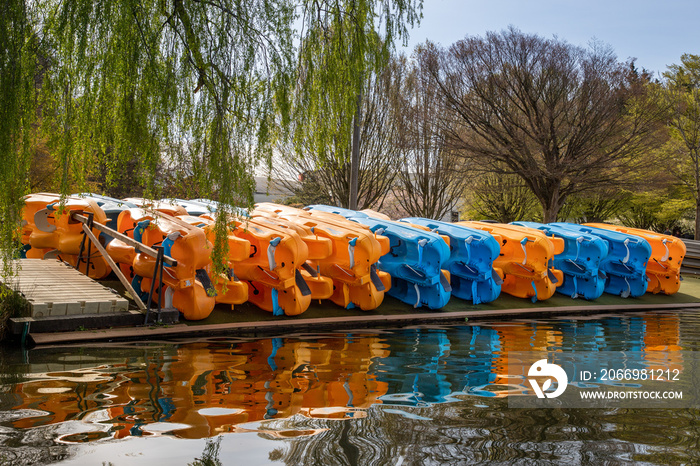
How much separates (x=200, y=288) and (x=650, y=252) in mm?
11774

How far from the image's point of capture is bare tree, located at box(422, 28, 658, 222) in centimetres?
2184

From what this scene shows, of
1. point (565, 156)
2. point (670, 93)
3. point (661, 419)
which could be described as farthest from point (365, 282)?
point (670, 93)

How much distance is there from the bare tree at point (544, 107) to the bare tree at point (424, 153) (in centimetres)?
55

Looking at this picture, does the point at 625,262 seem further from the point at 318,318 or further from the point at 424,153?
the point at 424,153

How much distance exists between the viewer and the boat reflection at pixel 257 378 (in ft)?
15.5

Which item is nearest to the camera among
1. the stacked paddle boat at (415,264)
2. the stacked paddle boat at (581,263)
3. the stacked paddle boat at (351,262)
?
the stacked paddle boat at (351,262)

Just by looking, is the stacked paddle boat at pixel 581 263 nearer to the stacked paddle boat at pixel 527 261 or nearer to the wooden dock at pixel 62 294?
the stacked paddle boat at pixel 527 261

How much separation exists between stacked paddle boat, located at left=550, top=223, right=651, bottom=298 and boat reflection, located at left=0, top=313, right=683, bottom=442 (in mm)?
6391

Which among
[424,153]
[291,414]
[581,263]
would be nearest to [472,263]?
[581,263]

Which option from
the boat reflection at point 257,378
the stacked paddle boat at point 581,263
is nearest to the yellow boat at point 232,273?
the boat reflection at point 257,378

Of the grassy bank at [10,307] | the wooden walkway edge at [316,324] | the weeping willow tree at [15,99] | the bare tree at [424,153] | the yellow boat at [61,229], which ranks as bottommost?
the wooden walkway edge at [316,324]

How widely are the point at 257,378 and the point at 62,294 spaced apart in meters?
3.81

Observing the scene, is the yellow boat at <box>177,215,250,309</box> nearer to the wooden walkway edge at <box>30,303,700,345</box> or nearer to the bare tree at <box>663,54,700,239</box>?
the wooden walkway edge at <box>30,303,700,345</box>

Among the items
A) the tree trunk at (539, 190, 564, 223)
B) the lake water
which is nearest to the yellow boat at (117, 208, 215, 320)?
the lake water
